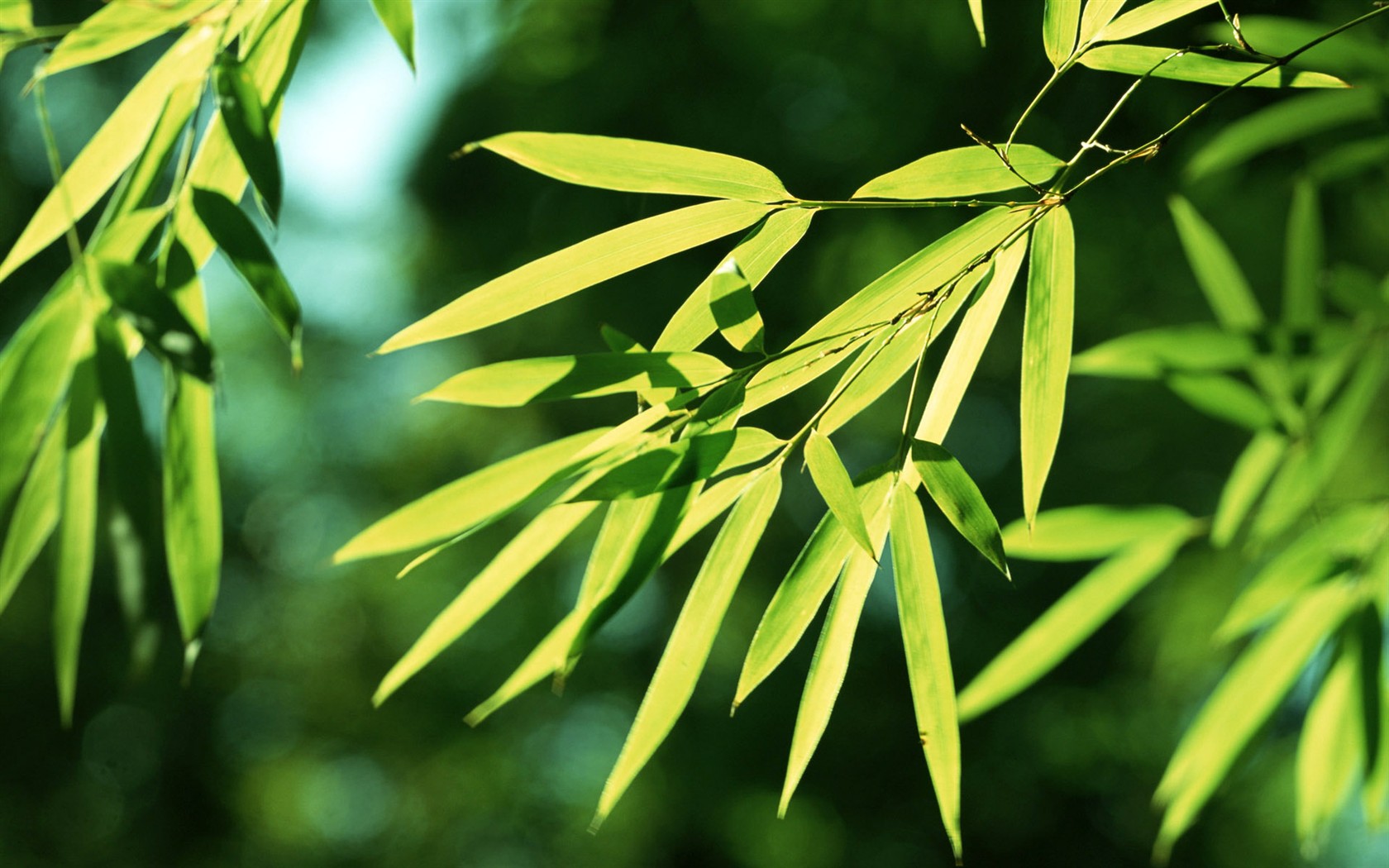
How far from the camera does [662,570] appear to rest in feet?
11.4

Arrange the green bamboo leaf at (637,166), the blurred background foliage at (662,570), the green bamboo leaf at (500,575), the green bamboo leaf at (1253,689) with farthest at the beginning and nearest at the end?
1. the blurred background foliage at (662,570)
2. the green bamboo leaf at (1253,689)
3. the green bamboo leaf at (500,575)
4. the green bamboo leaf at (637,166)

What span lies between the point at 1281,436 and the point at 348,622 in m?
4.20

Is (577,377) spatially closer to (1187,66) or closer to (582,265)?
(582,265)

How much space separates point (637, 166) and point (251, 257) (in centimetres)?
19

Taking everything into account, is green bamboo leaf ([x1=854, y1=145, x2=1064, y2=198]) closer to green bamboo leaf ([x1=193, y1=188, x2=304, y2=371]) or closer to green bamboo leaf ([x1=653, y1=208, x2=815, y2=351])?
green bamboo leaf ([x1=653, y1=208, x2=815, y2=351])

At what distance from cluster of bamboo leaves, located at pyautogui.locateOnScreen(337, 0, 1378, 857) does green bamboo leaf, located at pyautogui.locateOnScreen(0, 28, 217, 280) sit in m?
0.20

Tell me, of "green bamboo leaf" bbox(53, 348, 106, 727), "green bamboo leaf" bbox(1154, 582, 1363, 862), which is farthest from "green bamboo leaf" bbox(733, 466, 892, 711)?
"green bamboo leaf" bbox(1154, 582, 1363, 862)

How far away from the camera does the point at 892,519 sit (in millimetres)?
505

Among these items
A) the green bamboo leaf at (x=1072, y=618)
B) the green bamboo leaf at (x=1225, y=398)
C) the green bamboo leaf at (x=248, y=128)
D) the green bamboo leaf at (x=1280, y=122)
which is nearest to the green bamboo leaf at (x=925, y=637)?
the green bamboo leaf at (x=248, y=128)

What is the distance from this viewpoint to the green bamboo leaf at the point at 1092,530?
909 mm

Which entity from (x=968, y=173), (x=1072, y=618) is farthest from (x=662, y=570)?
(x=968, y=173)

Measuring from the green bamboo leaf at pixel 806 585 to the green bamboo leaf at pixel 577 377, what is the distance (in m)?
0.11

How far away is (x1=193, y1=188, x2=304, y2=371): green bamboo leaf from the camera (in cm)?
45

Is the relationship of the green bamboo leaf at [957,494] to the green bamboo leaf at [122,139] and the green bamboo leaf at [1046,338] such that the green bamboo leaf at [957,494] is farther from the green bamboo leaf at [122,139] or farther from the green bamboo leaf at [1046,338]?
the green bamboo leaf at [122,139]
